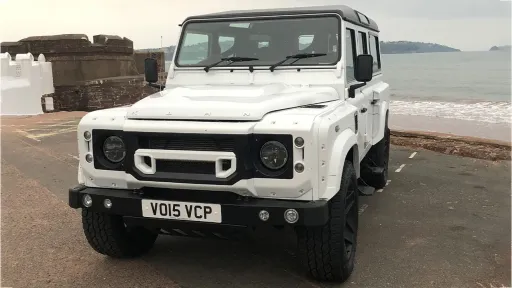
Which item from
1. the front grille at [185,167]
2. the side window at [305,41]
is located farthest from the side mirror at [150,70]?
the front grille at [185,167]

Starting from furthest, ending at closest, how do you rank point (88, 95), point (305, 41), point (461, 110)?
1. point (461, 110)
2. point (88, 95)
3. point (305, 41)

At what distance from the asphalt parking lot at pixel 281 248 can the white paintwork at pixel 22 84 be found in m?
9.45

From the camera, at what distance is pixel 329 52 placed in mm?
4453

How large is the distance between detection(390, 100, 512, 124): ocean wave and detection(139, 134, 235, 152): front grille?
783 inches

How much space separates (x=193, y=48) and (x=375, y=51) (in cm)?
277

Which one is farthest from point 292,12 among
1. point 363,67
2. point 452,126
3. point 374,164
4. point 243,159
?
point 452,126

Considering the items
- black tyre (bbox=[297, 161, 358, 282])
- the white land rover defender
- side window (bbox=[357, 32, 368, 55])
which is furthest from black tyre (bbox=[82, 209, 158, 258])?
side window (bbox=[357, 32, 368, 55])

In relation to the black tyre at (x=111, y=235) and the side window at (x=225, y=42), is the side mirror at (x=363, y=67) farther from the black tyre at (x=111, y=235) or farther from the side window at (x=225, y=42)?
the black tyre at (x=111, y=235)

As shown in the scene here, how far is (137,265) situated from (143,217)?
0.78 m

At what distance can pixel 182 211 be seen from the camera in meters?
3.35

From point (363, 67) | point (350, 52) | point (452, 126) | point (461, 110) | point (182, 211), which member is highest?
point (350, 52)

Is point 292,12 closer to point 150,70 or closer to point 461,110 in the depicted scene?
point 150,70

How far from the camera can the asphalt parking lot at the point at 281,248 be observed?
378 centimetres

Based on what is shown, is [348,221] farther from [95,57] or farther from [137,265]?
[95,57]
